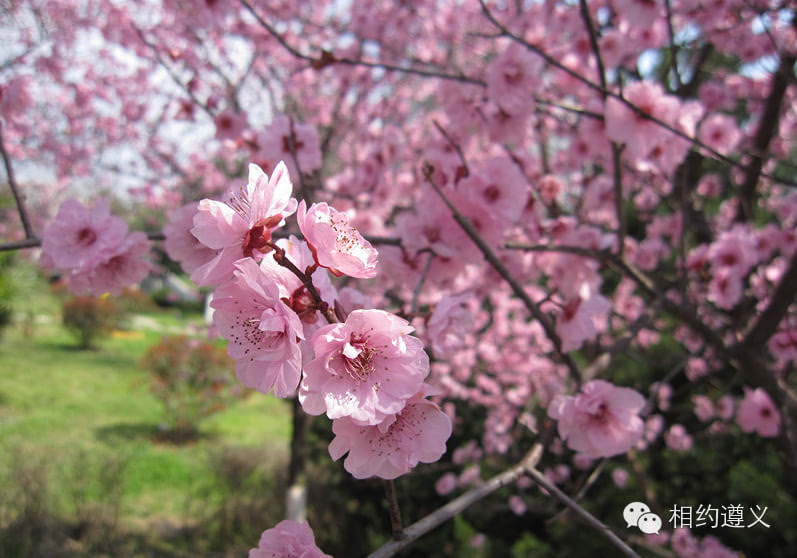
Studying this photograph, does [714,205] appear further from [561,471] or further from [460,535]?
[460,535]

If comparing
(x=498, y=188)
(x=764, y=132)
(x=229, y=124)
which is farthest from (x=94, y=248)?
(x=764, y=132)

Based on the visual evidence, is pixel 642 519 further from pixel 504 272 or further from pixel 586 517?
pixel 504 272

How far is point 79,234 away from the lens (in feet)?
4.53

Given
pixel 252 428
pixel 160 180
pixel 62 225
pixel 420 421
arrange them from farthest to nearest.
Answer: pixel 252 428, pixel 160 180, pixel 62 225, pixel 420 421

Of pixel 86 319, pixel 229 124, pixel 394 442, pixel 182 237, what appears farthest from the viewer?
pixel 86 319

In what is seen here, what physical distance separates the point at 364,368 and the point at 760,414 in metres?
2.45

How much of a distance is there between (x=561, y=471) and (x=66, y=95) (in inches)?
291

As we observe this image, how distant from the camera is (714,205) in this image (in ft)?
→ 19.0

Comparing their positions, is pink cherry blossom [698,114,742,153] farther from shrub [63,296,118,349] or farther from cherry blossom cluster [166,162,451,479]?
shrub [63,296,118,349]

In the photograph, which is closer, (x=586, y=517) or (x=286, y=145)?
(x=586, y=517)

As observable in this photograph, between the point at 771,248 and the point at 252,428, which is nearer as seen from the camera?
the point at 771,248

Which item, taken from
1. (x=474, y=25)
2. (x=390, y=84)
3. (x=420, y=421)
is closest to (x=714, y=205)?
(x=474, y=25)

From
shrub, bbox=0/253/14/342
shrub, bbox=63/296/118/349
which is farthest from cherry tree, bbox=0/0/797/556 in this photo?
shrub, bbox=63/296/118/349

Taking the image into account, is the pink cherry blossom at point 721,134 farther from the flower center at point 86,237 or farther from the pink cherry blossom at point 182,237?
the flower center at point 86,237
